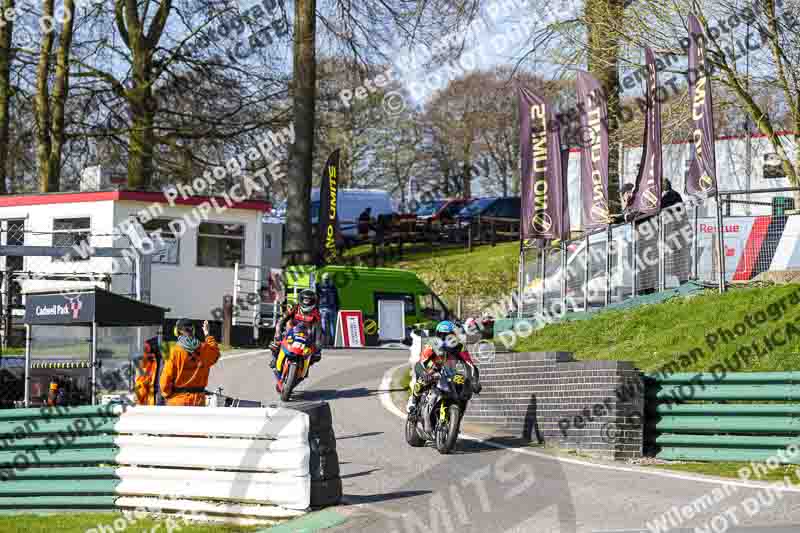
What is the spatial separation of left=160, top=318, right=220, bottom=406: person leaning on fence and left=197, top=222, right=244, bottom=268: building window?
1712cm

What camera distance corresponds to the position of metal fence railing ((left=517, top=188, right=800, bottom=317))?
55.9ft

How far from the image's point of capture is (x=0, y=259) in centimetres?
3000

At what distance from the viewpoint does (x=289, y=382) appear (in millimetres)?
17281

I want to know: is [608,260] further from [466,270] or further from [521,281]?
[466,270]

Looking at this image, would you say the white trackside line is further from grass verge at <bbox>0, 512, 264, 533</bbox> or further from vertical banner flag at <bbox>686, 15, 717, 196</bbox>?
vertical banner flag at <bbox>686, 15, 717, 196</bbox>

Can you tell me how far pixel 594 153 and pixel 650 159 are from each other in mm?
1628

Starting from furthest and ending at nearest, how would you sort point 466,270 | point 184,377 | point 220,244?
point 466,270
point 220,244
point 184,377

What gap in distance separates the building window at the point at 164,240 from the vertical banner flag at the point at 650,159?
45.7 feet

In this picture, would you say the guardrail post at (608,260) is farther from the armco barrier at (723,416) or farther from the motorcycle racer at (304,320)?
the armco barrier at (723,416)

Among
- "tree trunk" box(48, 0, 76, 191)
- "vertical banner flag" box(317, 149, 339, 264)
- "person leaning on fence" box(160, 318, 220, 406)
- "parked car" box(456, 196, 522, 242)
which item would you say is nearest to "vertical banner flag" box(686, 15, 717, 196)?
"person leaning on fence" box(160, 318, 220, 406)

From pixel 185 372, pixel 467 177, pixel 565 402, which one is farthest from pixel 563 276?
pixel 467 177

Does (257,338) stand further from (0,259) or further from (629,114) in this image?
(629,114)

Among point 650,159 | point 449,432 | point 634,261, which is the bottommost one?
point 449,432

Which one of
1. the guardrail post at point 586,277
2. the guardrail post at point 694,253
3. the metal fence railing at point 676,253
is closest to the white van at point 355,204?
the metal fence railing at point 676,253
